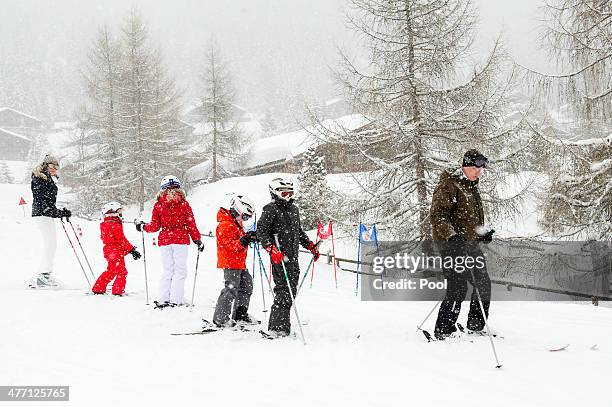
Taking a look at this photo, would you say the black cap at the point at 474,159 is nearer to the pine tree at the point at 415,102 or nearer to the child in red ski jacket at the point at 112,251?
the child in red ski jacket at the point at 112,251

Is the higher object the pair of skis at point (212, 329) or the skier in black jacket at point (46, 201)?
the skier in black jacket at point (46, 201)

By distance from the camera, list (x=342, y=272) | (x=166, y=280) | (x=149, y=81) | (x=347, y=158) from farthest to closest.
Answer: (x=149, y=81)
(x=342, y=272)
(x=347, y=158)
(x=166, y=280)

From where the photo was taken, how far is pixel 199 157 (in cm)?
3070

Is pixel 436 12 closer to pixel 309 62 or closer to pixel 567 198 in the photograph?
pixel 567 198

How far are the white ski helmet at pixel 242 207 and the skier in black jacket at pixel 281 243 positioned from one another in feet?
1.53

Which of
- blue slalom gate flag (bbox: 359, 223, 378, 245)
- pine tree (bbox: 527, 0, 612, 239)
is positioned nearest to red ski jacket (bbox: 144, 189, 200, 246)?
blue slalom gate flag (bbox: 359, 223, 378, 245)

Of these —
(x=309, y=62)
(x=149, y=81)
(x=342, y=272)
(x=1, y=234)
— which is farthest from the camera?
(x=309, y=62)

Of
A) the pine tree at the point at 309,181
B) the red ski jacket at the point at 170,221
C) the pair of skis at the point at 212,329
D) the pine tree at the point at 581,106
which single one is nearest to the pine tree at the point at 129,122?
the pine tree at the point at 309,181

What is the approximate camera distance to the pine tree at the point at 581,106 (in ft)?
29.9

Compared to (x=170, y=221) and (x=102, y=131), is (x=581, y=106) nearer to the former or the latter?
(x=170, y=221)

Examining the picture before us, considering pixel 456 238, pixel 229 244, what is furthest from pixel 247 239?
pixel 456 238

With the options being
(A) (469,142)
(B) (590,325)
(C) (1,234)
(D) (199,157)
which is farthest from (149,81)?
(B) (590,325)

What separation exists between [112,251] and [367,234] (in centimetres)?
629

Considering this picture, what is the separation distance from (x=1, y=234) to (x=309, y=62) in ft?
364
